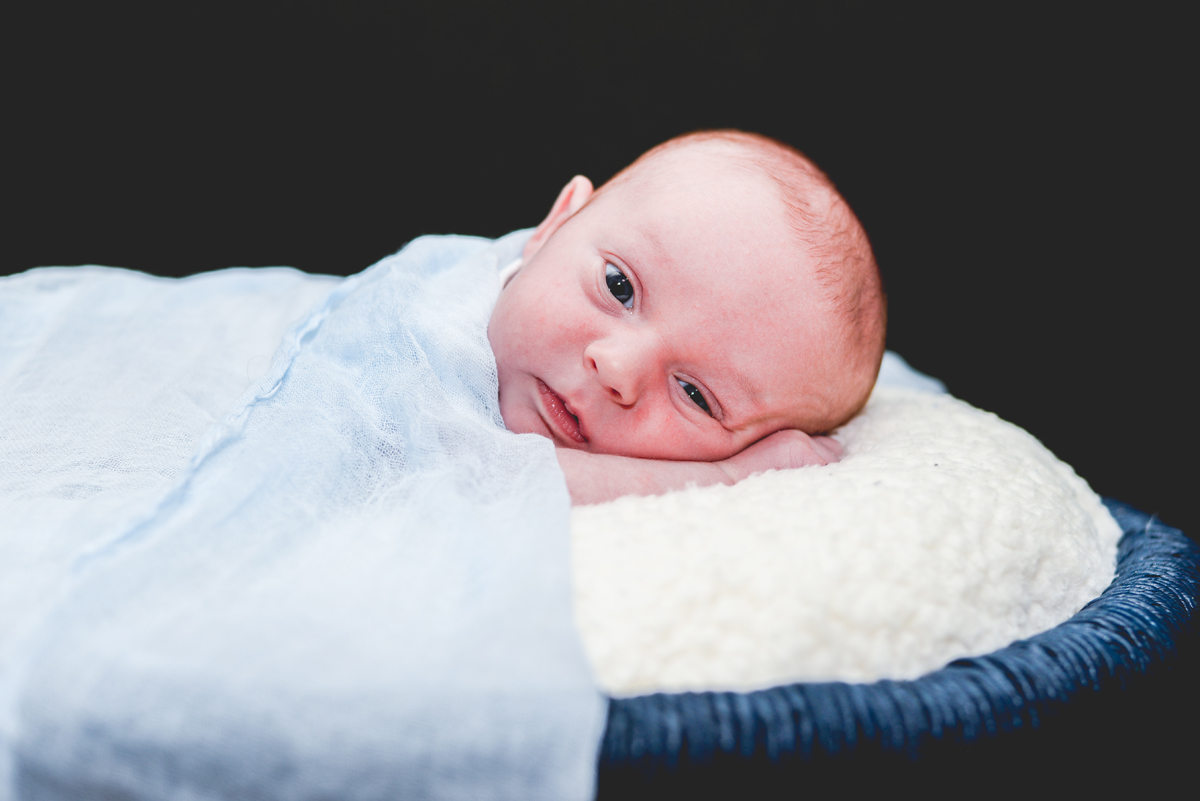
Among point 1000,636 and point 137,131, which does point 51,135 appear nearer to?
point 137,131

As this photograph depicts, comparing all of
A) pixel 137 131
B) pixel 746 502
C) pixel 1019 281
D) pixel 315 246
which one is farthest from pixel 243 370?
pixel 1019 281

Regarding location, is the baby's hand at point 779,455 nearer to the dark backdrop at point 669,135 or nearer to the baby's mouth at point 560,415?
the baby's mouth at point 560,415

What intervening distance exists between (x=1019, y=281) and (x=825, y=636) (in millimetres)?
1192

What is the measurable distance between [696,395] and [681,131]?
0.89m

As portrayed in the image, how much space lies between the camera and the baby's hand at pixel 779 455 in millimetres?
765

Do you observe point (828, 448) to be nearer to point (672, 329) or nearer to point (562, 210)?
point (672, 329)

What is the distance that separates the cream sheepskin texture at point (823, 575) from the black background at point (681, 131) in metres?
0.90

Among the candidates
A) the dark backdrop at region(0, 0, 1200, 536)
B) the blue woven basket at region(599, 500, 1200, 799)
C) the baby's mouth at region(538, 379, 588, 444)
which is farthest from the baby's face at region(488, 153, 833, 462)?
the dark backdrop at region(0, 0, 1200, 536)

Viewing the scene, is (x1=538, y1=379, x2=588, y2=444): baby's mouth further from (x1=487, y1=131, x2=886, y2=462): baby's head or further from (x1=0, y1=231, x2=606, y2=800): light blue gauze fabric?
(x1=0, y1=231, x2=606, y2=800): light blue gauze fabric

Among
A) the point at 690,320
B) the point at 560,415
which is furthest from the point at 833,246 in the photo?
the point at 560,415

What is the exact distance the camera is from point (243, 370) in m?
0.78

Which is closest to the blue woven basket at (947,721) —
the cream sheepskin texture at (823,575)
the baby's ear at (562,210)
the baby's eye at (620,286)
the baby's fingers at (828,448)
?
the cream sheepskin texture at (823,575)

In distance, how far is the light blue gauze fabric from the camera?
38cm

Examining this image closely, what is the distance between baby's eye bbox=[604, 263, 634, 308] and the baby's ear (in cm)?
17
